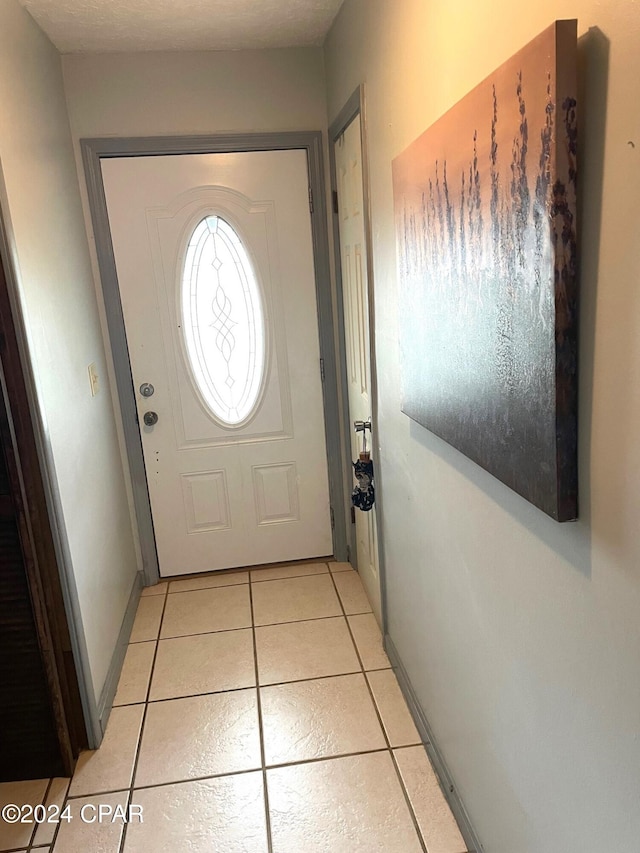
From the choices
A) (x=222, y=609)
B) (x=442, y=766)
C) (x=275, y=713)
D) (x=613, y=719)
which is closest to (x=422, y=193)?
(x=613, y=719)

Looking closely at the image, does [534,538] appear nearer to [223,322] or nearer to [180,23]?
[223,322]

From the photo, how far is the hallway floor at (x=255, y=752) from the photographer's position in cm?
167

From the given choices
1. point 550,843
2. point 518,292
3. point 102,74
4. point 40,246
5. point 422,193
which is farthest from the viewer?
point 102,74

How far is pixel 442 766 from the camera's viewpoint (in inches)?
69.2

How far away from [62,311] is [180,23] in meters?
1.17

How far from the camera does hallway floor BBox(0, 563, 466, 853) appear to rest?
1.67 m

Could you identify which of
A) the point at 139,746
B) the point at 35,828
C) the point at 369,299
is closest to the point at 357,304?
the point at 369,299

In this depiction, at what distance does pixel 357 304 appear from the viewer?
97.1 inches

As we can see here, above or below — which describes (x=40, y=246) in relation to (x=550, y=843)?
above

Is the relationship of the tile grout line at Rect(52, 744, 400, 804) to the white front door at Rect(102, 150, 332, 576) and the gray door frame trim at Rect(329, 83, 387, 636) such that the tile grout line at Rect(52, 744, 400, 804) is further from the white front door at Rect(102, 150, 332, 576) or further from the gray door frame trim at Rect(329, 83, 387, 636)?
the white front door at Rect(102, 150, 332, 576)

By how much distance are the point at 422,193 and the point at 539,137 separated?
55 cm

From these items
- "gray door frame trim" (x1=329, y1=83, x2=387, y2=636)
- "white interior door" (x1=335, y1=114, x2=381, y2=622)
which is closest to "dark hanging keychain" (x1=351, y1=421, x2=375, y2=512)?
"gray door frame trim" (x1=329, y1=83, x2=387, y2=636)

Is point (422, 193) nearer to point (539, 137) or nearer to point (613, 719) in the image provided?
point (539, 137)

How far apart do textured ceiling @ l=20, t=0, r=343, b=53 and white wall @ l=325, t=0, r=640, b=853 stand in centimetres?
44
